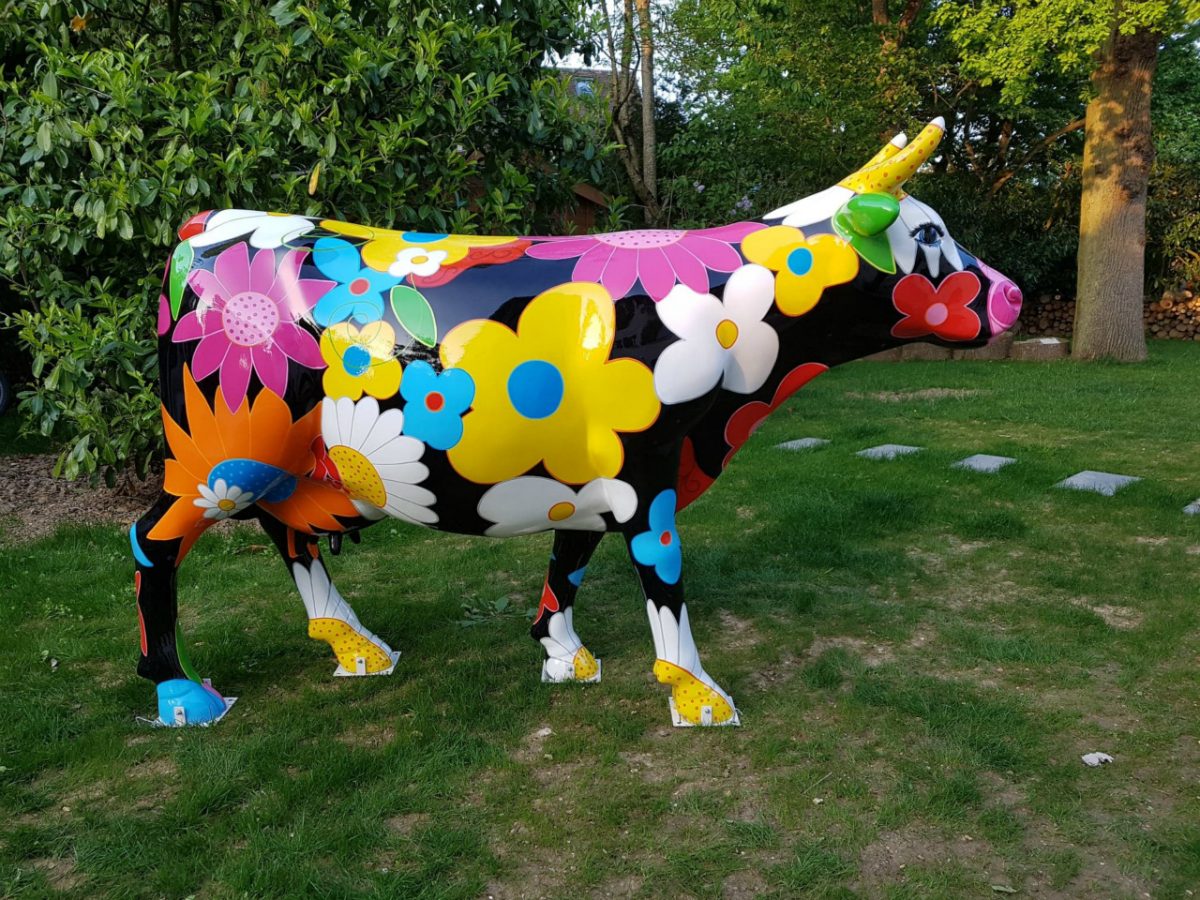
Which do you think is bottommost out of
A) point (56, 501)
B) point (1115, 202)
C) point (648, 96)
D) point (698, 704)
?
point (698, 704)

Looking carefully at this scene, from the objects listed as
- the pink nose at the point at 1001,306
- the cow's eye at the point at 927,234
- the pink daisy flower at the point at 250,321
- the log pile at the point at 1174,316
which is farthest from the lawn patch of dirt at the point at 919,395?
the pink daisy flower at the point at 250,321

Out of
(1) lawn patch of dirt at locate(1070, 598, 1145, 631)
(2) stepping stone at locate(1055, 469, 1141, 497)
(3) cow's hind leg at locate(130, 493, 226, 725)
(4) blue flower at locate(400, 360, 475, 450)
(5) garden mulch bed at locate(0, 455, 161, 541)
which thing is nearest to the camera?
(4) blue flower at locate(400, 360, 475, 450)

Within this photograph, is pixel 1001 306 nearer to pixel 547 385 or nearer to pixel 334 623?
pixel 547 385

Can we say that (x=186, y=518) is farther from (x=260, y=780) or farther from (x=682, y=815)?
(x=682, y=815)

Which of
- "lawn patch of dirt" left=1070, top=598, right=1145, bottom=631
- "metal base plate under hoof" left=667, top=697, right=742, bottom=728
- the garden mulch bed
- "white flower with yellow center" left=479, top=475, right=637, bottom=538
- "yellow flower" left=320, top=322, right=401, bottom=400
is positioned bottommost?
"lawn patch of dirt" left=1070, top=598, right=1145, bottom=631

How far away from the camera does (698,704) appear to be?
324 centimetres

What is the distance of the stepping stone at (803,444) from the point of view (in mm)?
7758

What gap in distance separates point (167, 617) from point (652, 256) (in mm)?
2142

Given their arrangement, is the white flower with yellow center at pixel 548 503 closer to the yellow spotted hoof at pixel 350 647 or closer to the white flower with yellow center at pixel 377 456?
the white flower with yellow center at pixel 377 456

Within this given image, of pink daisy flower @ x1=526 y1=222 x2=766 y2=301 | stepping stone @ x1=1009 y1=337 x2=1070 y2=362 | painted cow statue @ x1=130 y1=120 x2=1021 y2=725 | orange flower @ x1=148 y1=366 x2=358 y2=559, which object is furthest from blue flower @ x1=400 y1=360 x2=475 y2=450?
stepping stone @ x1=1009 y1=337 x2=1070 y2=362

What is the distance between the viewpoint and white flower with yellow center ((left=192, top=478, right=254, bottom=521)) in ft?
10.2

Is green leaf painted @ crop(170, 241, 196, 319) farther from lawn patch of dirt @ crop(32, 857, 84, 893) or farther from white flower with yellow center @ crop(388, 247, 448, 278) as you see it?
lawn patch of dirt @ crop(32, 857, 84, 893)

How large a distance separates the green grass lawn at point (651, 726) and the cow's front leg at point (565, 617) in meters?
0.10

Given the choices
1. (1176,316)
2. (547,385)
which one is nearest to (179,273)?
(547,385)
